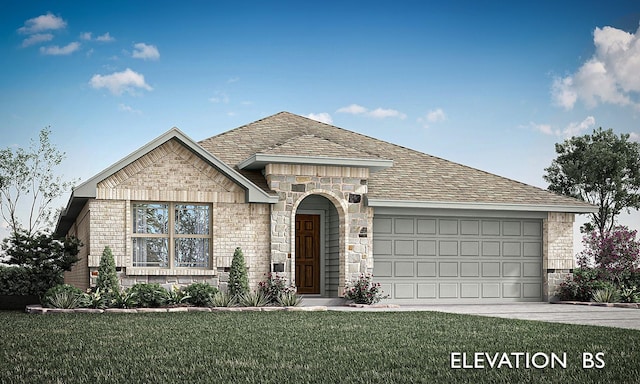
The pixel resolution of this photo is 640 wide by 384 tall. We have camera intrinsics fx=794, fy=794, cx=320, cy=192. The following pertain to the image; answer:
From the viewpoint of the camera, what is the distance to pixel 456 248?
23.1m

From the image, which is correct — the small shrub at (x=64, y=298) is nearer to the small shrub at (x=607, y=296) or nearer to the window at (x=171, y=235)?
the window at (x=171, y=235)

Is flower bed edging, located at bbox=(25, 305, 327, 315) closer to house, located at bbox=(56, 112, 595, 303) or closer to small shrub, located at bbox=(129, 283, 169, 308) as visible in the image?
small shrub, located at bbox=(129, 283, 169, 308)

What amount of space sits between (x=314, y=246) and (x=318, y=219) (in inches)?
30.9

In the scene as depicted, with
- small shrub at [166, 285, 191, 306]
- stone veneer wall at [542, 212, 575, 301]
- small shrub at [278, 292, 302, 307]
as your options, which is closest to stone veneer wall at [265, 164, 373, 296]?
small shrub at [278, 292, 302, 307]

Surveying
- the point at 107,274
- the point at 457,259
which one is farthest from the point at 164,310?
the point at 457,259

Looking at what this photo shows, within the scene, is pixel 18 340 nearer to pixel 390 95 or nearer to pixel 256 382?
pixel 256 382

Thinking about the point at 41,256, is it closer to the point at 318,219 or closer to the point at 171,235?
the point at 171,235

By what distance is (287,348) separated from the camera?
1110cm

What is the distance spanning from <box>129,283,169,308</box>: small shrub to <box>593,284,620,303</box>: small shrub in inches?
486

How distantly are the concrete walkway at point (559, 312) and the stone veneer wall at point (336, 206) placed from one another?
1540mm

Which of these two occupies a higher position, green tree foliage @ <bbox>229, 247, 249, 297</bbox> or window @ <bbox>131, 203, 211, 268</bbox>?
window @ <bbox>131, 203, 211, 268</bbox>

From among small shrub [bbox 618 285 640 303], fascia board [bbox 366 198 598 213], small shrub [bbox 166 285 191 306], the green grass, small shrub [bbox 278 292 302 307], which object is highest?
fascia board [bbox 366 198 598 213]

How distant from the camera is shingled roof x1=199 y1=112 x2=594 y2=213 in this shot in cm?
2170

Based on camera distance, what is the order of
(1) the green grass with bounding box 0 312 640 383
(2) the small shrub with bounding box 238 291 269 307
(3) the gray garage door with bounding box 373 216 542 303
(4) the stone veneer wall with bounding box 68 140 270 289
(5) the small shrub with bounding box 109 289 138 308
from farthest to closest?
1. (3) the gray garage door with bounding box 373 216 542 303
2. (2) the small shrub with bounding box 238 291 269 307
3. (4) the stone veneer wall with bounding box 68 140 270 289
4. (5) the small shrub with bounding box 109 289 138 308
5. (1) the green grass with bounding box 0 312 640 383
